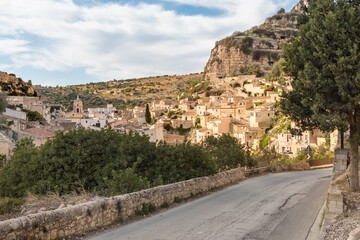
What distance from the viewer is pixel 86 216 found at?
8516mm

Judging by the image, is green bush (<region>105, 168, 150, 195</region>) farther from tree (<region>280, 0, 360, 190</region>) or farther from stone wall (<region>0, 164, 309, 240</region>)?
tree (<region>280, 0, 360, 190</region>)

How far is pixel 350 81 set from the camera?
1061 cm

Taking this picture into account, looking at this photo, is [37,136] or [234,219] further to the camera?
[37,136]

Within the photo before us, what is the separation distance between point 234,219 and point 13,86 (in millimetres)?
69056

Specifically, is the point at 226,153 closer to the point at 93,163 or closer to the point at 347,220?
the point at 93,163

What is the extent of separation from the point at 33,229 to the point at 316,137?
52.7 meters

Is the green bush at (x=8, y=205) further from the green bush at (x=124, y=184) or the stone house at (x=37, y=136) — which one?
the stone house at (x=37, y=136)

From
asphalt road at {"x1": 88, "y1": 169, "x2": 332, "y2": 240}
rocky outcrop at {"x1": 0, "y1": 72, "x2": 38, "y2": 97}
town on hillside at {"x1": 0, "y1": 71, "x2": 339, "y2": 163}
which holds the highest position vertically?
rocky outcrop at {"x1": 0, "y1": 72, "x2": 38, "y2": 97}

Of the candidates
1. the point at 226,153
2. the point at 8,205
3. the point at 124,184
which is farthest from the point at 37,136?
the point at 8,205

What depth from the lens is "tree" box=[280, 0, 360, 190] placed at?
10.8m

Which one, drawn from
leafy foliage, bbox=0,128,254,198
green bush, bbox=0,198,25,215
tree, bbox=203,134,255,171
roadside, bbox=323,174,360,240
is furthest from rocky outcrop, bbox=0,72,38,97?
roadside, bbox=323,174,360,240

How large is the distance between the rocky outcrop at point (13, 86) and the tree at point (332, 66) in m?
64.2

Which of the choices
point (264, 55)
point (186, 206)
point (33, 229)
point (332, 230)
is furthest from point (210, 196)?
point (264, 55)

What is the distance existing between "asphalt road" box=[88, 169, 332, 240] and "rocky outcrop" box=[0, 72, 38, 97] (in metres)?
61.8
